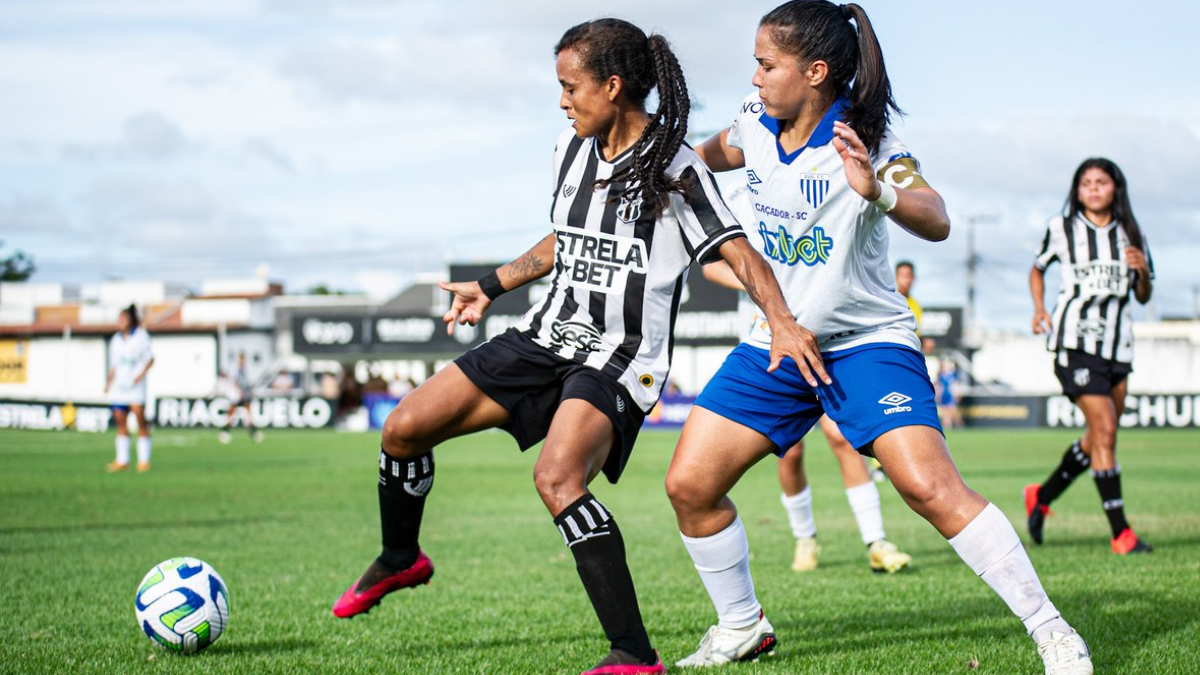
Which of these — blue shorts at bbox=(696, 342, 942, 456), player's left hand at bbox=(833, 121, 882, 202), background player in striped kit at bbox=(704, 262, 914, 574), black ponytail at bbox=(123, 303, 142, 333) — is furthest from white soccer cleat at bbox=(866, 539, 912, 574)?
black ponytail at bbox=(123, 303, 142, 333)

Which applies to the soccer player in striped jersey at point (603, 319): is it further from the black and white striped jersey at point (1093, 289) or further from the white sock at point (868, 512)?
the black and white striped jersey at point (1093, 289)

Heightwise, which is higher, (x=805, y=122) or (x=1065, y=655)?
(x=805, y=122)

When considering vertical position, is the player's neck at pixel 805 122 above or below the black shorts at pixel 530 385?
above

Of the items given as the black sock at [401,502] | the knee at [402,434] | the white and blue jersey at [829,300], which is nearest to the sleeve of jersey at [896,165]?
the white and blue jersey at [829,300]

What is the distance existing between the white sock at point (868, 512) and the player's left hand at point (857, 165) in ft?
14.1

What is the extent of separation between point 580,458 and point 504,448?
80.6 feet

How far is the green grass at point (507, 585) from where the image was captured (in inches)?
195

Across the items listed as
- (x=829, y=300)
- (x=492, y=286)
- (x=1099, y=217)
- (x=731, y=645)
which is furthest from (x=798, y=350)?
(x=1099, y=217)

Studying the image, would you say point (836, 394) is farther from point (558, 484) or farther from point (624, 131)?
point (624, 131)

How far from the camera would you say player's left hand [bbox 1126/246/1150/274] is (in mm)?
8562

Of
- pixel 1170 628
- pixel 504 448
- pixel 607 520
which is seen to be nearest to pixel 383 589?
pixel 607 520

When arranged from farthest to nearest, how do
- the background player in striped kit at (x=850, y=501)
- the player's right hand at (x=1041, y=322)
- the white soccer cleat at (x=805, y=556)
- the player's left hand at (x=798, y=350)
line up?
Result: the player's right hand at (x=1041, y=322)
the white soccer cleat at (x=805, y=556)
the background player in striped kit at (x=850, y=501)
the player's left hand at (x=798, y=350)

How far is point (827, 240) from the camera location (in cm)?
442

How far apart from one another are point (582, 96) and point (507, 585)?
3.68m
